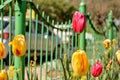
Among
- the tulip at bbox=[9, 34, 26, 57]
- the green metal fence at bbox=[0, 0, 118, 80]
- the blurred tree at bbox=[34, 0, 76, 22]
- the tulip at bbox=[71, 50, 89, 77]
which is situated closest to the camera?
the tulip at bbox=[71, 50, 89, 77]

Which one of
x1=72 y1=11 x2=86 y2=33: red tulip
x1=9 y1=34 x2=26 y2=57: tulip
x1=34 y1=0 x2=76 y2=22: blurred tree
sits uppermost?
x1=34 y1=0 x2=76 y2=22: blurred tree

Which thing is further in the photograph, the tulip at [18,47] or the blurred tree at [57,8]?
the blurred tree at [57,8]

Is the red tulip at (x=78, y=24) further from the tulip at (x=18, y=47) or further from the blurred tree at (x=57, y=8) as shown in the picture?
the blurred tree at (x=57, y=8)

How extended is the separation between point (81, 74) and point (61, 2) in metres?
28.1

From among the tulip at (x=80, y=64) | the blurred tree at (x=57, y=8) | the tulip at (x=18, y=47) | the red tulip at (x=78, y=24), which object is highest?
the blurred tree at (x=57, y=8)

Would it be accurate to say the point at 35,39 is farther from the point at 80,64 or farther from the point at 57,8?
the point at 57,8

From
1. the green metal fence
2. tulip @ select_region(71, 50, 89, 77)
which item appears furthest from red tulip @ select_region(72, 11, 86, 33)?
tulip @ select_region(71, 50, 89, 77)

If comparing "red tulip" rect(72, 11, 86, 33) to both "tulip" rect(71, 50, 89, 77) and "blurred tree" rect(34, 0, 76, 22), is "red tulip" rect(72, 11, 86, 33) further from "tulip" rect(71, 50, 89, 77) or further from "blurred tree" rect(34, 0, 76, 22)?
"blurred tree" rect(34, 0, 76, 22)

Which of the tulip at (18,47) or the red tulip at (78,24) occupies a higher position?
the red tulip at (78,24)

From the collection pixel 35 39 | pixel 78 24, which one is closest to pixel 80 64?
pixel 78 24

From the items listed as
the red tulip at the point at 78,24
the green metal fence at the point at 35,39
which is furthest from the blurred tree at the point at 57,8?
the red tulip at the point at 78,24

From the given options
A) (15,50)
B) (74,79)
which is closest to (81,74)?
(74,79)

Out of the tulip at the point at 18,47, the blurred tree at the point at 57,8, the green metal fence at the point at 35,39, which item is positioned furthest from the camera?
the blurred tree at the point at 57,8

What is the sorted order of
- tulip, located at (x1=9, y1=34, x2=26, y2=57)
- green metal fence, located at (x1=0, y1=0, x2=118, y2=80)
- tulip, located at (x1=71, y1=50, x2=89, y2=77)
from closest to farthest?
tulip, located at (x1=71, y1=50, x2=89, y2=77) → tulip, located at (x1=9, y1=34, x2=26, y2=57) → green metal fence, located at (x1=0, y1=0, x2=118, y2=80)
